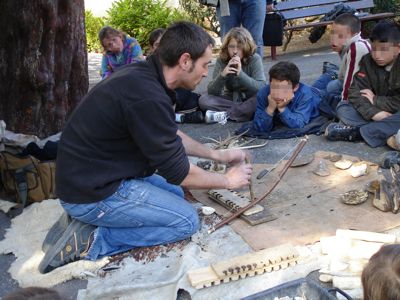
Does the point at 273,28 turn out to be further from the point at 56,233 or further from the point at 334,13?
the point at 56,233

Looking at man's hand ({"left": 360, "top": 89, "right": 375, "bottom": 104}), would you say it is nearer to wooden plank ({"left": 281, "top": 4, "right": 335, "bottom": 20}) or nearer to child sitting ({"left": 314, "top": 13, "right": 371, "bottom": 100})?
child sitting ({"left": 314, "top": 13, "right": 371, "bottom": 100})

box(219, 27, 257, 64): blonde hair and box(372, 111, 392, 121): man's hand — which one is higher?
box(219, 27, 257, 64): blonde hair

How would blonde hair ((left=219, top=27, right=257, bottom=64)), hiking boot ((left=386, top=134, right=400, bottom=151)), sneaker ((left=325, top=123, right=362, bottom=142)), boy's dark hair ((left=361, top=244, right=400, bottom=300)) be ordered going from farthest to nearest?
blonde hair ((left=219, top=27, right=257, bottom=64))
sneaker ((left=325, top=123, right=362, bottom=142))
hiking boot ((left=386, top=134, right=400, bottom=151))
boy's dark hair ((left=361, top=244, right=400, bottom=300))

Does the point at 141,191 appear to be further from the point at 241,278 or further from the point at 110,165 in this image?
the point at 241,278

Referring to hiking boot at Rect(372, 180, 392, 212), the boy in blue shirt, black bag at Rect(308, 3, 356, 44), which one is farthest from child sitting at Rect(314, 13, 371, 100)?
black bag at Rect(308, 3, 356, 44)

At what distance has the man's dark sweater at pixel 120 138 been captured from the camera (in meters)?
2.74

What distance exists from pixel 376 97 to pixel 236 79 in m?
1.56

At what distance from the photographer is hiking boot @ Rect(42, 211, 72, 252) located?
3148 mm

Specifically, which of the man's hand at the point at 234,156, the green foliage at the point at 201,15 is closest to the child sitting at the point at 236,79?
the man's hand at the point at 234,156

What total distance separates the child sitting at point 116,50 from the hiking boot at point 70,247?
3804 millimetres

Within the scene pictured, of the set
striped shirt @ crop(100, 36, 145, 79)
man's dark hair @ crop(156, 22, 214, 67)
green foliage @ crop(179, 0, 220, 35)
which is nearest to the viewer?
man's dark hair @ crop(156, 22, 214, 67)

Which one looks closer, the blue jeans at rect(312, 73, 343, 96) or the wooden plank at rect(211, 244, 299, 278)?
the wooden plank at rect(211, 244, 299, 278)

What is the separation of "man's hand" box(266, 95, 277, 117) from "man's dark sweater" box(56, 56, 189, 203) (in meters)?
2.06

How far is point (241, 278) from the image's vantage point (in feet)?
8.99
